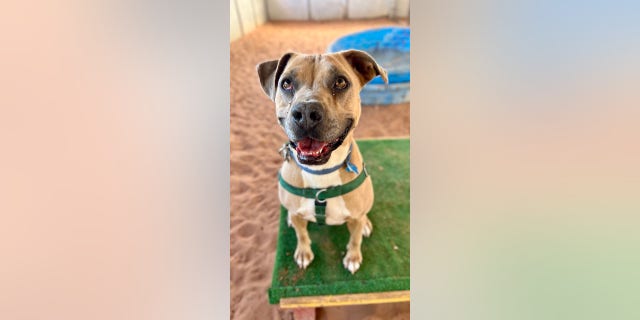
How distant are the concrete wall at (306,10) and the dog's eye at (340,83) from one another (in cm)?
39

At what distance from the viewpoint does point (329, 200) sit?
4.45 ft

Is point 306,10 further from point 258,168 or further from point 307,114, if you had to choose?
point 258,168

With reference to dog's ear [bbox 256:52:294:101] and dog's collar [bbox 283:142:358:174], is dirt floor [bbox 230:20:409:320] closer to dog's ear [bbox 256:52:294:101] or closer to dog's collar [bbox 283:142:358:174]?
dog's ear [bbox 256:52:294:101]

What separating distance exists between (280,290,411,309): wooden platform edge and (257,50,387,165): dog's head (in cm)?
76

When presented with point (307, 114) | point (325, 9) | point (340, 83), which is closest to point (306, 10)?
point (325, 9)

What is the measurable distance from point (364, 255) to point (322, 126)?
921 millimetres

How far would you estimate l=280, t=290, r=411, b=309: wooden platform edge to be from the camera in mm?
1441

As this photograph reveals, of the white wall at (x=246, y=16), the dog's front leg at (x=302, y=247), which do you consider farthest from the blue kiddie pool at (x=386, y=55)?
the dog's front leg at (x=302, y=247)

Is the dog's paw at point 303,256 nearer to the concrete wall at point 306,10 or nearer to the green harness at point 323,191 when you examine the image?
the green harness at point 323,191
